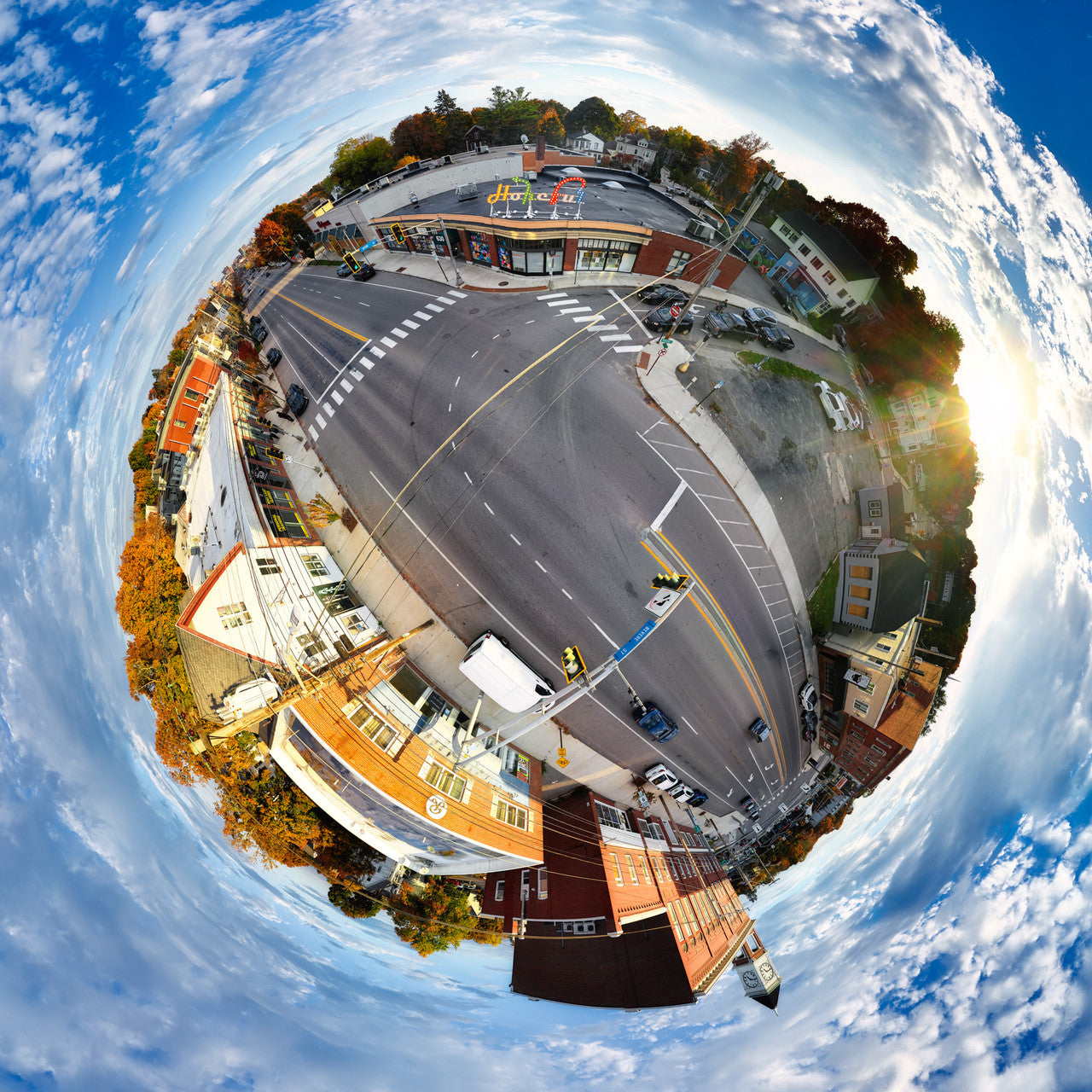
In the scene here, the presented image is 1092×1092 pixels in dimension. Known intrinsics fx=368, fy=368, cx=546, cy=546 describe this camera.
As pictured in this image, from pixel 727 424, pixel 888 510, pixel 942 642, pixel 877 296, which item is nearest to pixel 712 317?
pixel 727 424

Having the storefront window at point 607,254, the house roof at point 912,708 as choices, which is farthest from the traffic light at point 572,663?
the storefront window at point 607,254

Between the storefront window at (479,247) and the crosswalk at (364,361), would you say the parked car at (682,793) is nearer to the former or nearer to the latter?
the crosswalk at (364,361)

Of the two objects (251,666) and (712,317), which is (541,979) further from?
(712,317)

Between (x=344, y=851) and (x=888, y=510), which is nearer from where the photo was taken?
(x=344, y=851)

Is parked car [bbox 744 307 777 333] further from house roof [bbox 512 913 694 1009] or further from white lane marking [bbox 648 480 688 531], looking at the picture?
house roof [bbox 512 913 694 1009]

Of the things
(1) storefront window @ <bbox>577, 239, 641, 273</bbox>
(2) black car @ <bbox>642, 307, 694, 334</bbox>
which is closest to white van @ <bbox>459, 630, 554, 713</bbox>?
(2) black car @ <bbox>642, 307, 694, 334</bbox>

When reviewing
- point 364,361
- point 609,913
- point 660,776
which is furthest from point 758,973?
point 364,361
